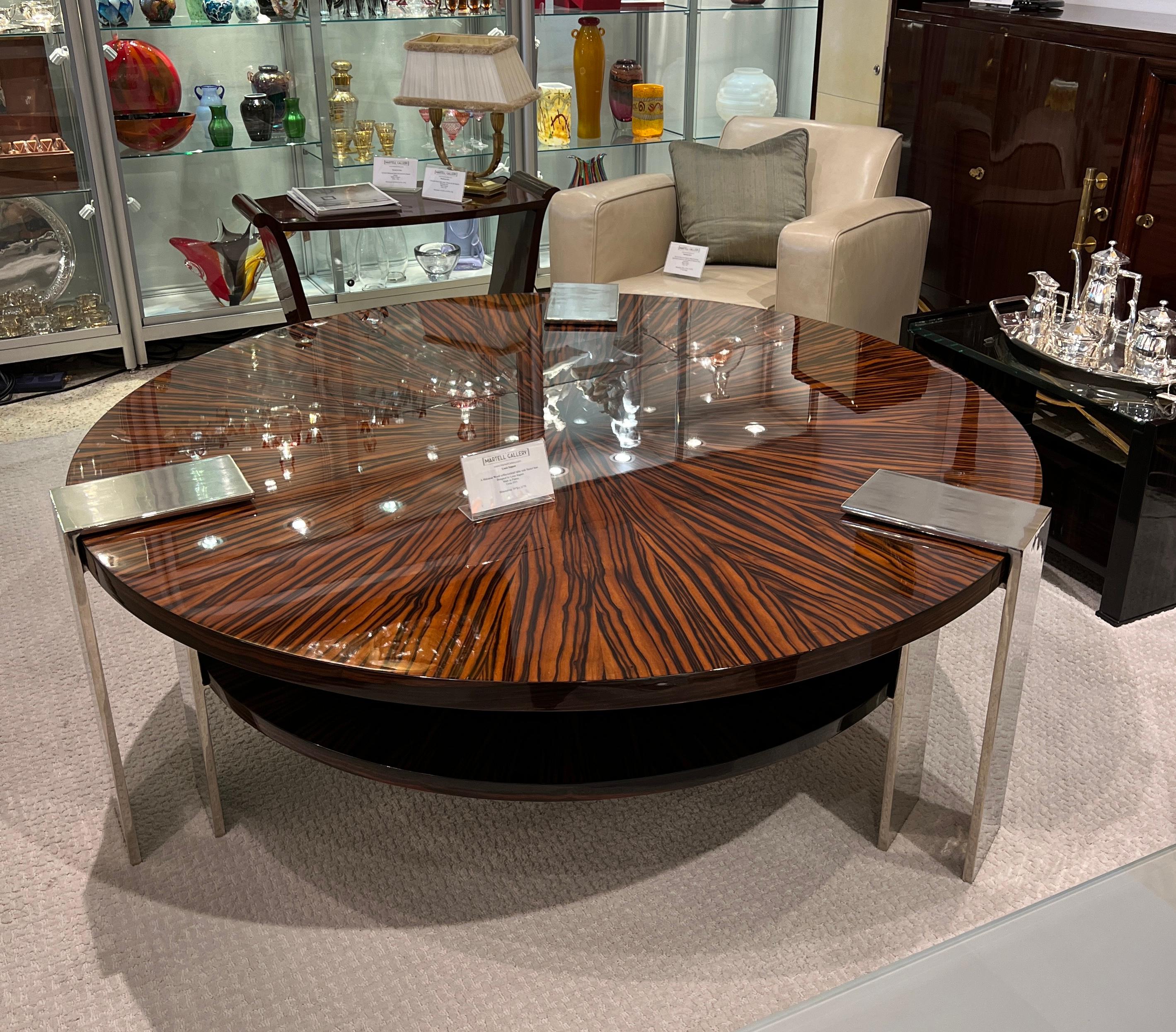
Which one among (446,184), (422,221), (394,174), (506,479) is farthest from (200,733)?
(394,174)

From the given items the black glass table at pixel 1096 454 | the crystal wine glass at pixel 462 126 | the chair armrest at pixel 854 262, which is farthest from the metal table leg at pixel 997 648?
the crystal wine glass at pixel 462 126

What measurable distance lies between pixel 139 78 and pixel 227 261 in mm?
617

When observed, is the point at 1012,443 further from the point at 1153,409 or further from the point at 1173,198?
the point at 1173,198

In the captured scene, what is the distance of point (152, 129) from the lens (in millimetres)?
3611

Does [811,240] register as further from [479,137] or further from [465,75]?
[479,137]

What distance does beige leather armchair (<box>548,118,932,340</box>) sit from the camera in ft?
9.64

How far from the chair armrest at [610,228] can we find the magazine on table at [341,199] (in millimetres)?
508

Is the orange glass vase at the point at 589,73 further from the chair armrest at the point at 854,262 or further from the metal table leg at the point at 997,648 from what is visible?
the metal table leg at the point at 997,648

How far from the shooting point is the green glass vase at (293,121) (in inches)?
151

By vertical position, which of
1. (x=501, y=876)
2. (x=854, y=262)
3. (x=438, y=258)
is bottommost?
(x=501, y=876)

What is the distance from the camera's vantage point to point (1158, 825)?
6.15 ft

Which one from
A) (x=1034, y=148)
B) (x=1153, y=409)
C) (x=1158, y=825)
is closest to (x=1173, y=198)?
(x=1034, y=148)

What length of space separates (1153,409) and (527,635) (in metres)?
1.64

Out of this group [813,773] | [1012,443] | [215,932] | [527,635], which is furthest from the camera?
[813,773]
